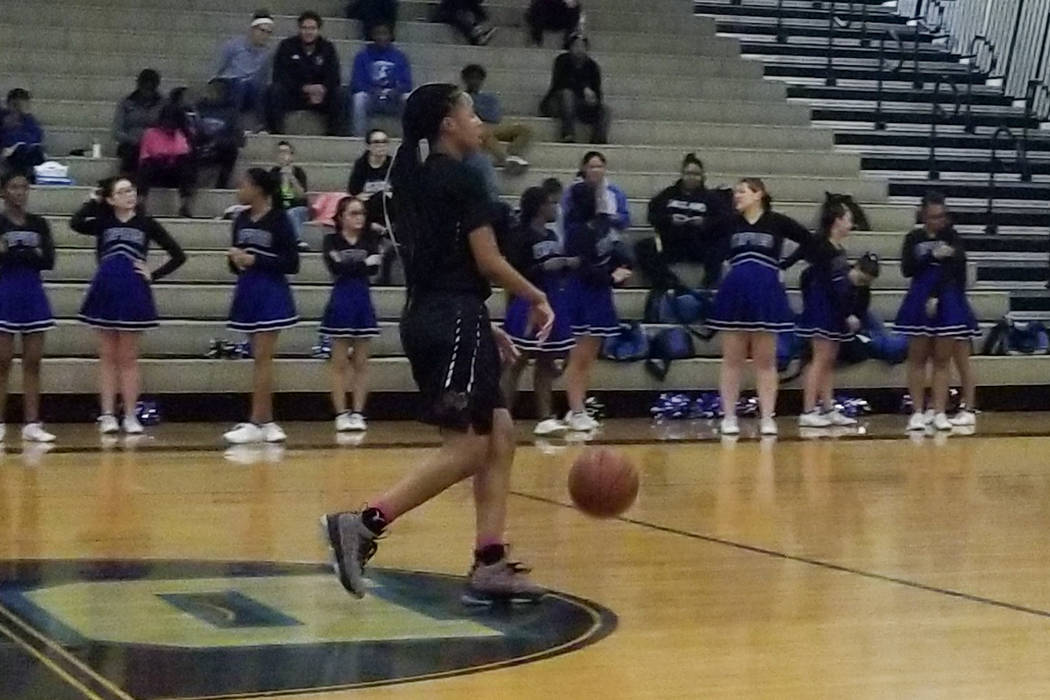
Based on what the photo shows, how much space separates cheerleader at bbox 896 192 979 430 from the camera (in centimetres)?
1255

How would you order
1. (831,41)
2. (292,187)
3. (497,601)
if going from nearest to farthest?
(497,601) → (292,187) → (831,41)

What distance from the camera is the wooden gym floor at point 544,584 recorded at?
4.59 meters

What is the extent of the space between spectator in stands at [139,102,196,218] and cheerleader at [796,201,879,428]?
4676 millimetres

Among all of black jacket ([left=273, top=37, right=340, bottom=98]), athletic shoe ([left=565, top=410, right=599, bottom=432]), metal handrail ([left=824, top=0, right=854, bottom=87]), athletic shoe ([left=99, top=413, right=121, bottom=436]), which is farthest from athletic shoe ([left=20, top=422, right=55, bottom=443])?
metal handrail ([left=824, top=0, right=854, bottom=87])

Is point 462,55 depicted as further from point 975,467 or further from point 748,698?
point 748,698

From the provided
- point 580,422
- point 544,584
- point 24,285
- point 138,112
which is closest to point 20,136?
point 138,112

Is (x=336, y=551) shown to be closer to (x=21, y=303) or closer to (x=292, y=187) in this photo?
(x=21, y=303)

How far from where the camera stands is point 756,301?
11.9 meters

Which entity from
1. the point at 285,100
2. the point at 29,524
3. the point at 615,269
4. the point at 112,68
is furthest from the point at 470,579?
the point at 112,68

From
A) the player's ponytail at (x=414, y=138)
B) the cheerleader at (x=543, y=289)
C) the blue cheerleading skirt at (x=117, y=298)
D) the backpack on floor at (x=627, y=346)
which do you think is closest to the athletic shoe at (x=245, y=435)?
the blue cheerleading skirt at (x=117, y=298)

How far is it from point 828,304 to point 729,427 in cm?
140

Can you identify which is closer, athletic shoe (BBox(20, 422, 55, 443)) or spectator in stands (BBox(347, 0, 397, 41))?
athletic shoe (BBox(20, 422, 55, 443))

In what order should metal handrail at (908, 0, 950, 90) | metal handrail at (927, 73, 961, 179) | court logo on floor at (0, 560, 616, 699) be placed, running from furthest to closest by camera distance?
metal handrail at (908, 0, 950, 90) < metal handrail at (927, 73, 961, 179) < court logo on floor at (0, 560, 616, 699)

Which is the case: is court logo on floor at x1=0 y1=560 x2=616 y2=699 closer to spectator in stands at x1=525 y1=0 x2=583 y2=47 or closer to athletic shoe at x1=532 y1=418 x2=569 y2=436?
athletic shoe at x1=532 y1=418 x2=569 y2=436
